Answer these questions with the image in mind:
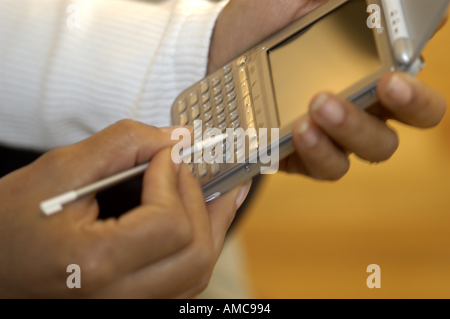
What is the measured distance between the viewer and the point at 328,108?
0.28m

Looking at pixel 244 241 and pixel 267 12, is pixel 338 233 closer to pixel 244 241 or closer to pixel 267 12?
pixel 244 241

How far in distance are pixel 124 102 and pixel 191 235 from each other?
0.25 meters

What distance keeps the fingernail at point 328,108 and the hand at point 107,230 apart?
112 millimetres

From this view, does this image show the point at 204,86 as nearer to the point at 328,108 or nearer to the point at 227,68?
the point at 227,68

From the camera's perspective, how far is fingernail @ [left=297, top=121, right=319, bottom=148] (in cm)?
31

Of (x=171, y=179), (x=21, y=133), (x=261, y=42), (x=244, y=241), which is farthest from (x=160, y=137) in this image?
(x=244, y=241)

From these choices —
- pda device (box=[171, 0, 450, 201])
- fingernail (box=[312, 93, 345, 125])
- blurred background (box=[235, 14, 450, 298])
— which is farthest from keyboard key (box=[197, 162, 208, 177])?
blurred background (box=[235, 14, 450, 298])

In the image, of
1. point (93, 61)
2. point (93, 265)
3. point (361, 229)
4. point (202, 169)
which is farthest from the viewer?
point (361, 229)

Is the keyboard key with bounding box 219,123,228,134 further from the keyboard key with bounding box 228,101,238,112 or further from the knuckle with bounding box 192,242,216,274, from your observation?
the knuckle with bounding box 192,242,216,274

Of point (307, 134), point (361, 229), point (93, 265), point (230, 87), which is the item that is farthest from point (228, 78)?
point (361, 229)

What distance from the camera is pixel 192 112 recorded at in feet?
1.28

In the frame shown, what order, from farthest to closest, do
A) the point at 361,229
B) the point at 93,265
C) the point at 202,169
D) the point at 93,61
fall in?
Answer: 1. the point at 361,229
2. the point at 93,61
3. the point at 202,169
4. the point at 93,265

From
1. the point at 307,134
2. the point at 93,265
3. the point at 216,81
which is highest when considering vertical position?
the point at 216,81

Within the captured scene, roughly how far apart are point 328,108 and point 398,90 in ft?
0.17
